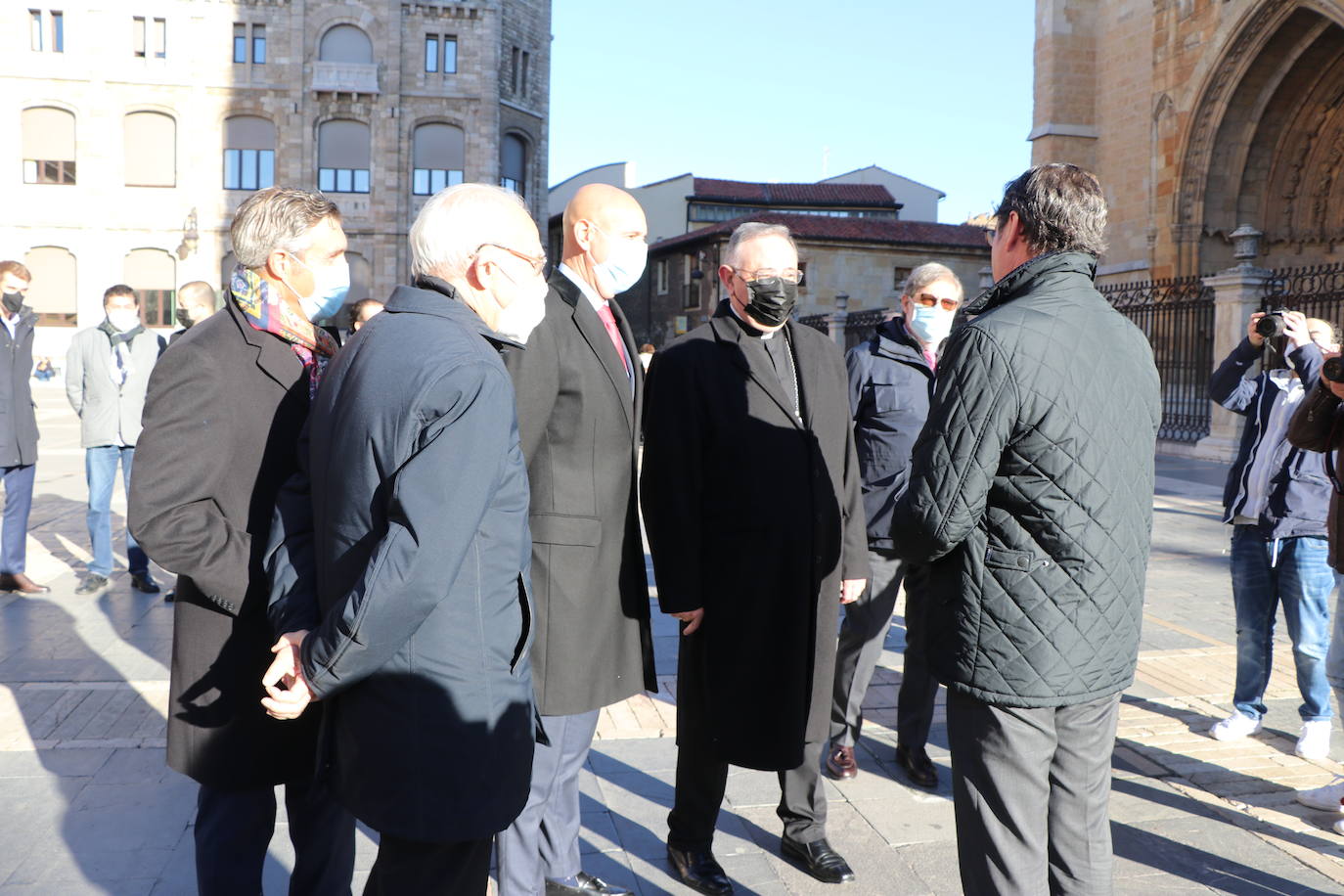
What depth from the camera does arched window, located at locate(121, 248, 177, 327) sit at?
37.3 m

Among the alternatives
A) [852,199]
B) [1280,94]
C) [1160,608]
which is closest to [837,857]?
[1160,608]

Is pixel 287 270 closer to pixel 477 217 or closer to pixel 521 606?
pixel 477 217

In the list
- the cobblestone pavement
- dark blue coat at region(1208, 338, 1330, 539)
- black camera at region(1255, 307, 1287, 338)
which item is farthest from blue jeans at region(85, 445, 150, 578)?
black camera at region(1255, 307, 1287, 338)

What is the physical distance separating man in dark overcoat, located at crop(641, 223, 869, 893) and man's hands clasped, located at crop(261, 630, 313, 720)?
4.52 ft

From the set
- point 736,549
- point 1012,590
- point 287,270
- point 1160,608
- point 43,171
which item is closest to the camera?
point 1012,590

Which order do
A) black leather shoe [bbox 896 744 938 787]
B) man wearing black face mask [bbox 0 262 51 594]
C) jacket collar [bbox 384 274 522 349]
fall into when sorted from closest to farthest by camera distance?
jacket collar [bbox 384 274 522 349]
black leather shoe [bbox 896 744 938 787]
man wearing black face mask [bbox 0 262 51 594]

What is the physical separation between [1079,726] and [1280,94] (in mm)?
24664

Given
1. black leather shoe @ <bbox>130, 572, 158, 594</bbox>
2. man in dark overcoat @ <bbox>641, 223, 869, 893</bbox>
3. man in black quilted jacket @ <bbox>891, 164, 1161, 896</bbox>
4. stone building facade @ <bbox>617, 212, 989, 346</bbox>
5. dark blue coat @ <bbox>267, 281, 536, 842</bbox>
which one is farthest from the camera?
stone building facade @ <bbox>617, 212, 989, 346</bbox>

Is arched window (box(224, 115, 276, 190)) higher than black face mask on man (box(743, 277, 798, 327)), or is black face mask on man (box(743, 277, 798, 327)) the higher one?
arched window (box(224, 115, 276, 190))

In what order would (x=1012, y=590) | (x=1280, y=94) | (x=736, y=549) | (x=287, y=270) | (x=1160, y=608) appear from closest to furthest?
(x=1012, y=590), (x=287, y=270), (x=736, y=549), (x=1160, y=608), (x=1280, y=94)

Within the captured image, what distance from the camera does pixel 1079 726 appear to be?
2.60 meters

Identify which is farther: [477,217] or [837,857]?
[837,857]

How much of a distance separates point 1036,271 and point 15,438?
22.8 feet

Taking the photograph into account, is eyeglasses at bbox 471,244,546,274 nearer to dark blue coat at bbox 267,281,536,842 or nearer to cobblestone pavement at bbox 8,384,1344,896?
dark blue coat at bbox 267,281,536,842
